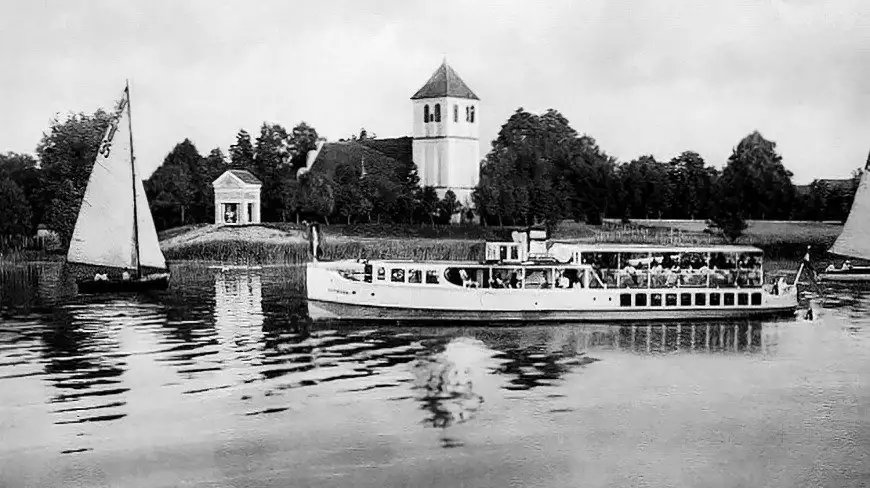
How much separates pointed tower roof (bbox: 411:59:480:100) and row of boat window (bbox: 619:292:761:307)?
37.7 metres

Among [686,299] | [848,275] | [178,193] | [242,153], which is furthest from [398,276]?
[242,153]

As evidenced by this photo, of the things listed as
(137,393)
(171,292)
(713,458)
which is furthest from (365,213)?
(713,458)

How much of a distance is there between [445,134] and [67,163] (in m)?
18.1

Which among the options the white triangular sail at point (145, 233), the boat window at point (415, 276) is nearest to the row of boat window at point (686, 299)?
the boat window at point (415, 276)

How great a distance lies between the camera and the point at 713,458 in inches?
587

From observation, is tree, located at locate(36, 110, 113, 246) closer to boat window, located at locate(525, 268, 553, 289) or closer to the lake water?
the lake water

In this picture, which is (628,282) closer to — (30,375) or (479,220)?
(30,375)

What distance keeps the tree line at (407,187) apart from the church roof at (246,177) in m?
1.14

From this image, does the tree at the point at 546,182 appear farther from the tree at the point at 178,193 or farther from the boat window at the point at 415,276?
the boat window at the point at 415,276

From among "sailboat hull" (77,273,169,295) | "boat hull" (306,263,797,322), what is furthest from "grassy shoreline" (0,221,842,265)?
"boat hull" (306,263,797,322)

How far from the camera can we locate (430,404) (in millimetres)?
17656

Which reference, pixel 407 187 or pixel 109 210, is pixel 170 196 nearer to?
pixel 407 187

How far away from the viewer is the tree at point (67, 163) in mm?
53812

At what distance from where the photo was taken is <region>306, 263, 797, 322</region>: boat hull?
26172mm
